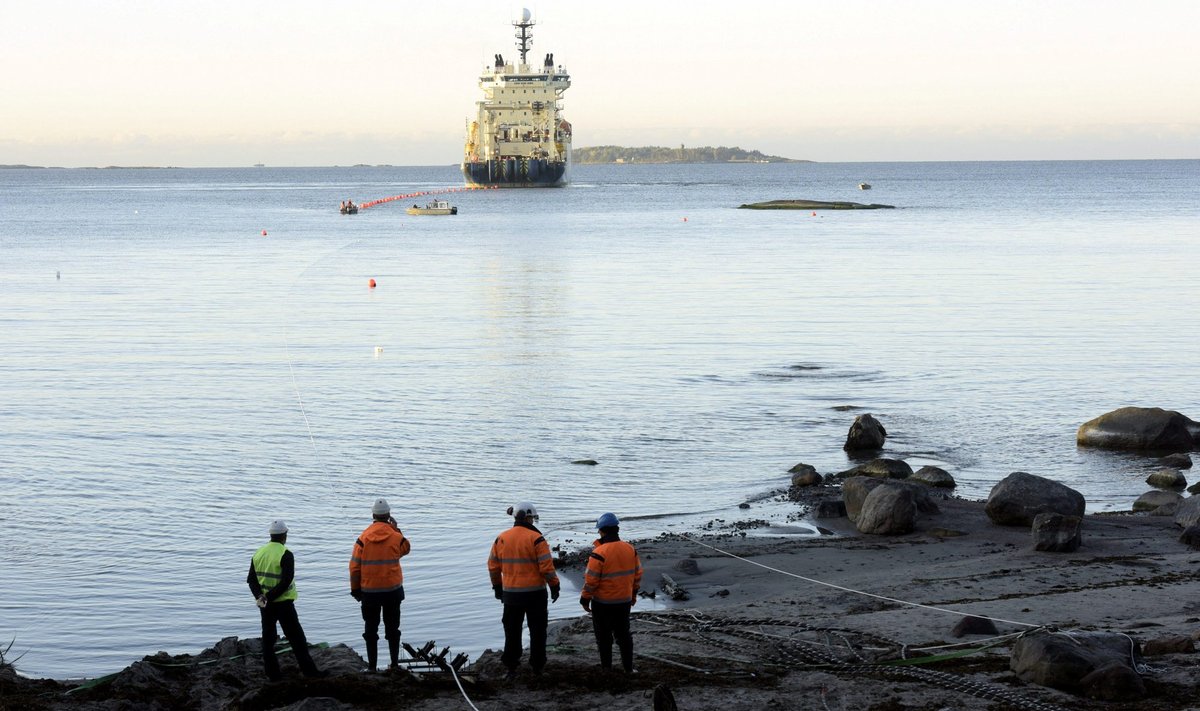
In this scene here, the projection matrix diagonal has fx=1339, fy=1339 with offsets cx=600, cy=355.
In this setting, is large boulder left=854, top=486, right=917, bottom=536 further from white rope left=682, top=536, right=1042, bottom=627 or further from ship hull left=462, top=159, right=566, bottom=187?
ship hull left=462, top=159, right=566, bottom=187

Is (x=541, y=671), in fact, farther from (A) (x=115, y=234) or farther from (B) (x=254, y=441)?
(A) (x=115, y=234)

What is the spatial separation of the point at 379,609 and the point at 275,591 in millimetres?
1026

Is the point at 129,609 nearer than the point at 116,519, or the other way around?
the point at 129,609

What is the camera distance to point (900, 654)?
12055mm

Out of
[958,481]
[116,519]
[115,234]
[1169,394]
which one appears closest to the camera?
[116,519]

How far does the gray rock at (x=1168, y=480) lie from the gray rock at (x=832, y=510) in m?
Result: 5.50

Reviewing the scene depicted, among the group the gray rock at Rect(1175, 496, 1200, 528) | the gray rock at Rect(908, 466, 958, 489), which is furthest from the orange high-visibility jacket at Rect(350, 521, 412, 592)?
the gray rock at Rect(908, 466, 958, 489)

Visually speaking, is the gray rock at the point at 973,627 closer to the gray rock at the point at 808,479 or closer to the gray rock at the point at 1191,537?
the gray rock at the point at 1191,537

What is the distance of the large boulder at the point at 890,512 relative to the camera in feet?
58.9

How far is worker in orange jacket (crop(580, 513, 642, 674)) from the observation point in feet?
36.8

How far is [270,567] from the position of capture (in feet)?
37.2

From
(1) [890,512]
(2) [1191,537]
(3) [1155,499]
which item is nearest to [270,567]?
(1) [890,512]

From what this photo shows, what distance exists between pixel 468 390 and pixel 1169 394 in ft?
50.3

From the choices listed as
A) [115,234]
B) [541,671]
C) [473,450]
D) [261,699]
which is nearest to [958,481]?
[473,450]
